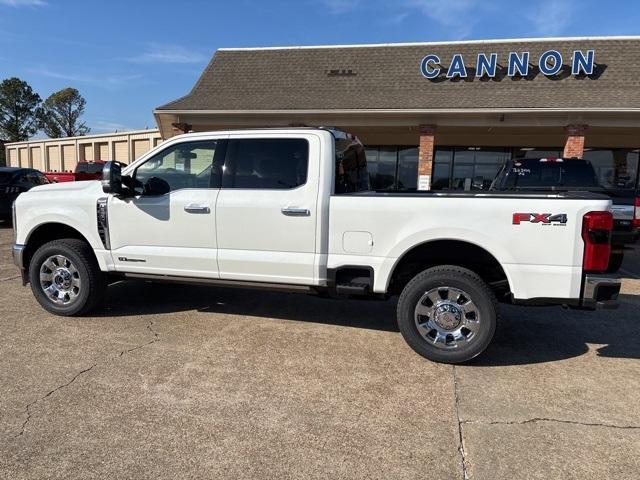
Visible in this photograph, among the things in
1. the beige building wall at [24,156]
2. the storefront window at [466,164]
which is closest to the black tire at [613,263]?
the storefront window at [466,164]

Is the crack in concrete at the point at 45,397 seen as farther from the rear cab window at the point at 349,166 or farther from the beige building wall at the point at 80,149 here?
the beige building wall at the point at 80,149

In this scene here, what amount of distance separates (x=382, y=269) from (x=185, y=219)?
6.44 ft

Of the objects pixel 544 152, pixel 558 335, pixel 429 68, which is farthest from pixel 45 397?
pixel 544 152

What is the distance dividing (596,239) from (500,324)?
188cm

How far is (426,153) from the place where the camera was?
Result: 1392cm

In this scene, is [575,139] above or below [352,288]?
above

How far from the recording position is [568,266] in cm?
388

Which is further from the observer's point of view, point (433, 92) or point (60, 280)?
point (433, 92)

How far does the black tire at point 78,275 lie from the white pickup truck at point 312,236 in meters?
0.02

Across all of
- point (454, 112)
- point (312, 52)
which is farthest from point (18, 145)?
point (454, 112)

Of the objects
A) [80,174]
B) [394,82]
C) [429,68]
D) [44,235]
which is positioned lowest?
[44,235]

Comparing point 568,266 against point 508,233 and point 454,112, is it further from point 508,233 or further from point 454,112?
point 454,112

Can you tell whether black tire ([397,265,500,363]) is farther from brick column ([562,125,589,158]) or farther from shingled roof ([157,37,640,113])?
brick column ([562,125,589,158])

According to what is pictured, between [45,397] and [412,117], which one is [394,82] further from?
[45,397]
